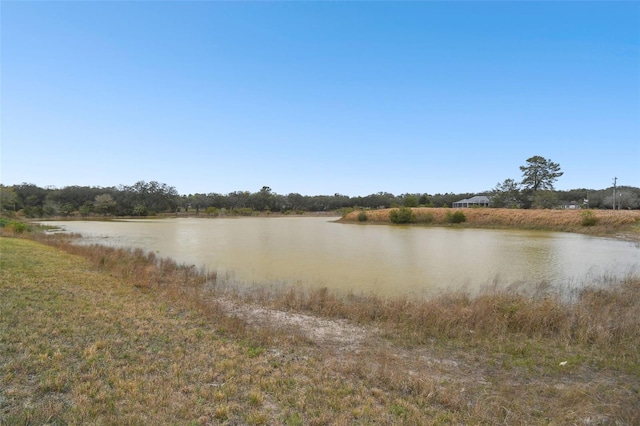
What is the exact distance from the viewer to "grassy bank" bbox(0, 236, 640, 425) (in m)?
3.08

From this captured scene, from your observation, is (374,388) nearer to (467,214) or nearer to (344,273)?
(344,273)

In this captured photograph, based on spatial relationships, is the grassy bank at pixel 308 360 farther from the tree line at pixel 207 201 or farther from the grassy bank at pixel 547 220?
the tree line at pixel 207 201

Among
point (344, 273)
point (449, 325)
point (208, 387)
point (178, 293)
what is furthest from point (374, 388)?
point (344, 273)

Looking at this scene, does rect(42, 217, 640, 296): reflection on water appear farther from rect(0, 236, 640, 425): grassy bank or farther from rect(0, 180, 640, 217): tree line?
rect(0, 180, 640, 217): tree line

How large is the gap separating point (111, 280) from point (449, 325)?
8.60 meters

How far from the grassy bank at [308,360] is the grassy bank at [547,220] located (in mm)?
26676

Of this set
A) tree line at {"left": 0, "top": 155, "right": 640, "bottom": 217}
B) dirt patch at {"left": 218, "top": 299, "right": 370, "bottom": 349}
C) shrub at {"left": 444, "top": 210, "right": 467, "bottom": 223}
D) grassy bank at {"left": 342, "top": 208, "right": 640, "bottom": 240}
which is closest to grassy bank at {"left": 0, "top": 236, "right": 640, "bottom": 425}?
dirt patch at {"left": 218, "top": 299, "right": 370, "bottom": 349}

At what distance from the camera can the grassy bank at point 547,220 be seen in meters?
28.2

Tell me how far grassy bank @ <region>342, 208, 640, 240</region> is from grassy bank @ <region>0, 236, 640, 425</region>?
26.7 meters

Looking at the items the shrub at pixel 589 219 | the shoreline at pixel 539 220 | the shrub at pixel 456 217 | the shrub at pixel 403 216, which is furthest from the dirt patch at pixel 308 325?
the shrub at pixel 403 216

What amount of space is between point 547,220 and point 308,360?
39.0 m

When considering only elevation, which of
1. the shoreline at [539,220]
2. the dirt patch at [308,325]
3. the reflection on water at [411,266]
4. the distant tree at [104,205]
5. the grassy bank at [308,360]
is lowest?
the reflection on water at [411,266]

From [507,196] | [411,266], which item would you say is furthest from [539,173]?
[411,266]

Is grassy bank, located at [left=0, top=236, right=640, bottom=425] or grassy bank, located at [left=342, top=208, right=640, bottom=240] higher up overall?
grassy bank, located at [left=342, top=208, right=640, bottom=240]
